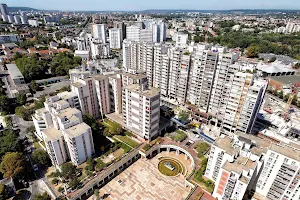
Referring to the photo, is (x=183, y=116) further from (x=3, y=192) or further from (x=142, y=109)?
(x=3, y=192)

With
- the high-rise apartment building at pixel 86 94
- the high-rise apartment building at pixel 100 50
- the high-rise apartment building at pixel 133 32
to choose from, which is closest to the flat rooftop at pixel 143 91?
the high-rise apartment building at pixel 86 94

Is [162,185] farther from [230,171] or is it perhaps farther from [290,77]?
[290,77]

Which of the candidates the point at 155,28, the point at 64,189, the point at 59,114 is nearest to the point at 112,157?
the point at 64,189

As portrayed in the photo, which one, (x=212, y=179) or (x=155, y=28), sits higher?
(x=155, y=28)

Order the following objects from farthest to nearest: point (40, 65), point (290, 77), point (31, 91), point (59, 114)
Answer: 1. point (290, 77)
2. point (40, 65)
3. point (31, 91)
4. point (59, 114)

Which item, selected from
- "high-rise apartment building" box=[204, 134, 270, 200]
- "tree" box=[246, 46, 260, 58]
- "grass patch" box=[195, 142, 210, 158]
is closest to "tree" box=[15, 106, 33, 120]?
"grass patch" box=[195, 142, 210, 158]

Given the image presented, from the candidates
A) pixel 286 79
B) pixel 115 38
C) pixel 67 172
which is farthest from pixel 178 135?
pixel 115 38
